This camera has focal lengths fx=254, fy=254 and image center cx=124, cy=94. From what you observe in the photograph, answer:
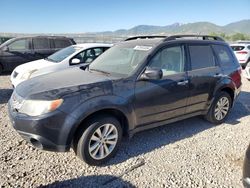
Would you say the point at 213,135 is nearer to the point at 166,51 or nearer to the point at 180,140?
the point at 180,140

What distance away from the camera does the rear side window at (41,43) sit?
36.6 ft

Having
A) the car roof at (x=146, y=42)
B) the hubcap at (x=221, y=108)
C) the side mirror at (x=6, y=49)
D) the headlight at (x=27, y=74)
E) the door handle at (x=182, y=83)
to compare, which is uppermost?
the car roof at (x=146, y=42)

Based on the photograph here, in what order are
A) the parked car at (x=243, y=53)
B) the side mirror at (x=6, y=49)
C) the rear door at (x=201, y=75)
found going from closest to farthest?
the rear door at (x=201, y=75)
the side mirror at (x=6, y=49)
the parked car at (x=243, y=53)

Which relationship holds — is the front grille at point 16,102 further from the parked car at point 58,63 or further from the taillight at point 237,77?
the taillight at point 237,77

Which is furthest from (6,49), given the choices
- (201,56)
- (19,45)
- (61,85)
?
(201,56)

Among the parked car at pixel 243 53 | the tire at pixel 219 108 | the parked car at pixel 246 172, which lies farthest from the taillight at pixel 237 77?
the parked car at pixel 243 53

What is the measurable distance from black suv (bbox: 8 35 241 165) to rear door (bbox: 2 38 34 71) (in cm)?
723

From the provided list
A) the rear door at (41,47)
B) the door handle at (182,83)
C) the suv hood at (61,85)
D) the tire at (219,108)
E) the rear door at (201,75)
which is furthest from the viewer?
the rear door at (41,47)

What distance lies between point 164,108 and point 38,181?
7.16ft

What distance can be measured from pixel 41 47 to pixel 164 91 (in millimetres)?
8622

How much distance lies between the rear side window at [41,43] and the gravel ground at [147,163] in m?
6.97

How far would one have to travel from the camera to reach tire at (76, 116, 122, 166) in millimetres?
3395

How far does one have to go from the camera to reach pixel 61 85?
3504 mm

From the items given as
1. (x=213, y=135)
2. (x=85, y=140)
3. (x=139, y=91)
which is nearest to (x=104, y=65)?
(x=139, y=91)
